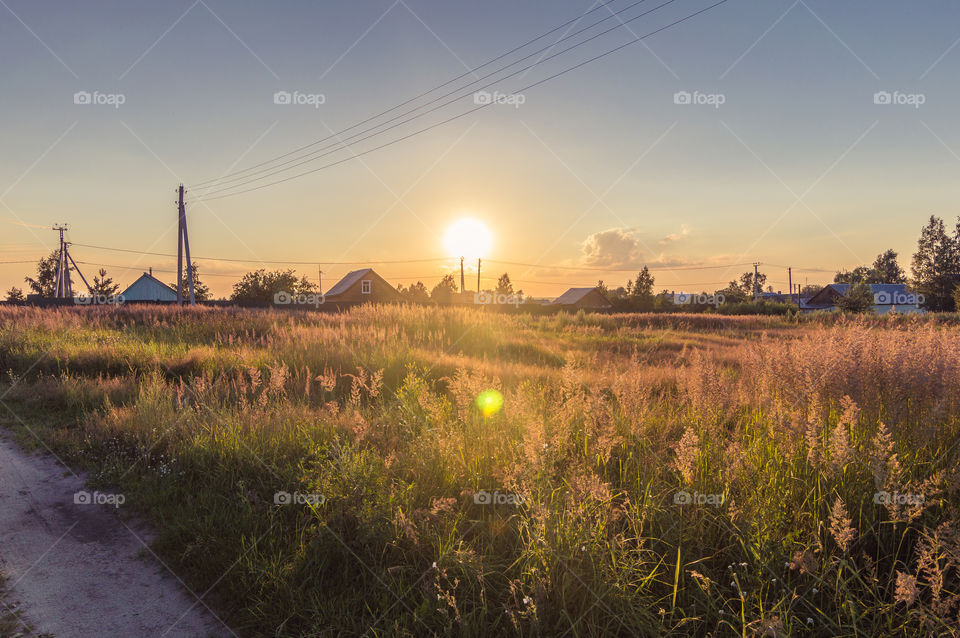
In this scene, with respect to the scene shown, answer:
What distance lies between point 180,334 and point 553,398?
43.2ft

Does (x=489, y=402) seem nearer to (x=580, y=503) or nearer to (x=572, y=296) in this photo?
(x=580, y=503)

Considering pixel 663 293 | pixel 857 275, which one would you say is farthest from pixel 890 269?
pixel 663 293

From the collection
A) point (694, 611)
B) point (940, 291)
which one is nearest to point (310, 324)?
point (694, 611)

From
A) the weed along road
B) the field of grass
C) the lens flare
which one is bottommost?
the weed along road

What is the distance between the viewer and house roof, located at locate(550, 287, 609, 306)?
66188 mm

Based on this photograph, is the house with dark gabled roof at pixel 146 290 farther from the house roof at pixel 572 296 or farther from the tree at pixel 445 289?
the house roof at pixel 572 296

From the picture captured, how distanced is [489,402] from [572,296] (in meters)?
64.7

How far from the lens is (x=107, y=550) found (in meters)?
3.68

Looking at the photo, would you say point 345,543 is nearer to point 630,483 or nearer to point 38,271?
point 630,483

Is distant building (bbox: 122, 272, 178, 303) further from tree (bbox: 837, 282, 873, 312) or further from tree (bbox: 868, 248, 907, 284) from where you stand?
tree (bbox: 868, 248, 907, 284)

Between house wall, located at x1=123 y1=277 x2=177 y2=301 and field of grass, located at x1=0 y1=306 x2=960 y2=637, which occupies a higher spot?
house wall, located at x1=123 y1=277 x2=177 y2=301

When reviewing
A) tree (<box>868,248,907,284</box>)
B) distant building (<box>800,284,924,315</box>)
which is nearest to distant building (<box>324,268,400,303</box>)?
distant building (<box>800,284,924,315</box>)

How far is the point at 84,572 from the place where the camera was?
11.1ft

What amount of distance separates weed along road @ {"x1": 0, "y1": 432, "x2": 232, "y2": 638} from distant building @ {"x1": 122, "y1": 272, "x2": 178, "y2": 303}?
65348 mm
